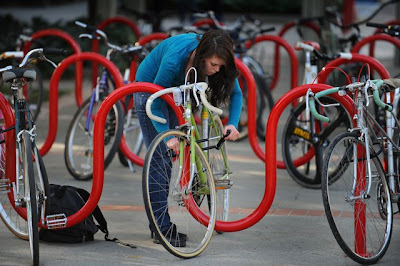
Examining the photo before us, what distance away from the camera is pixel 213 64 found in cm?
527

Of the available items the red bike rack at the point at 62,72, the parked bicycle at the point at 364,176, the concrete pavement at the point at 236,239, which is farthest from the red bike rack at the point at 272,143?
the red bike rack at the point at 62,72

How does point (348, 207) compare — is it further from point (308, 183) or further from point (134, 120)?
point (134, 120)

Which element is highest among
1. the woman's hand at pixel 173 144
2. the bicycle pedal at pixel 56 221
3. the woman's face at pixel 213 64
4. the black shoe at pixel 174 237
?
the woman's face at pixel 213 64

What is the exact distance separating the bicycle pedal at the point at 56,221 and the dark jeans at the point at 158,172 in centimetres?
58

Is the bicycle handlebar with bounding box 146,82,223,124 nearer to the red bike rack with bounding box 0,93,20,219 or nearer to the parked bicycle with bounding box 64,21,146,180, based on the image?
the red bike rack with bounding box 0,93,20,219

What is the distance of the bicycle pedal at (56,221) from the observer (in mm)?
5609

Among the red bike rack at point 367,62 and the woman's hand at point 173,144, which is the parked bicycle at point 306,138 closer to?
the red bike rack at point 367,62

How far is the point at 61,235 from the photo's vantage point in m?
5.74

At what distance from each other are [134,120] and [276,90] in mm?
4855

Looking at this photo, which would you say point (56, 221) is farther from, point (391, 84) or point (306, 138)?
point (306, 138)

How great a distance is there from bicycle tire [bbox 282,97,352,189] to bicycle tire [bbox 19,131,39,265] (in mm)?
2702

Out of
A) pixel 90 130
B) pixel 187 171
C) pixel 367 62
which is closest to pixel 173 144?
pixel 187 171

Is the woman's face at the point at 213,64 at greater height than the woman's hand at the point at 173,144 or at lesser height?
greater

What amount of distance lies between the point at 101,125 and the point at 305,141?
8.34 ft
